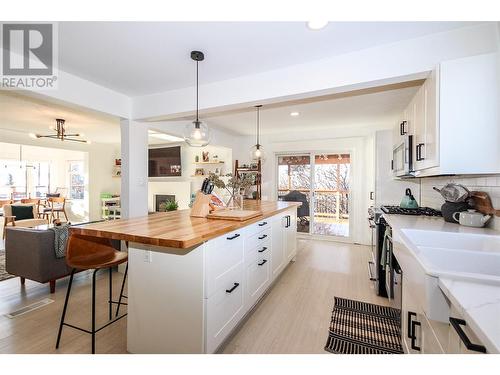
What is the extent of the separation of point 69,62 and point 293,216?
3185 mm

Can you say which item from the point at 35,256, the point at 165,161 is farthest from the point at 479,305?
the point at 165,161

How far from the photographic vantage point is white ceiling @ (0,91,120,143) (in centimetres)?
333

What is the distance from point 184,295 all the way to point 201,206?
2.93ft

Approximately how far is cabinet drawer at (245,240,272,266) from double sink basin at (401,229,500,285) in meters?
1.20

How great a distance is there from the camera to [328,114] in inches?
156

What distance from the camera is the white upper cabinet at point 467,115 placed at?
1.54 meters

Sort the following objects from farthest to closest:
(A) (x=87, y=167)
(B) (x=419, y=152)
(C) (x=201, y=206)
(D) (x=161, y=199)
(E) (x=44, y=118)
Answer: (D) (x=161, y=199)
(A) (x=87, y=167)
(E) (x=44, y=118)
(C) (x=201, y=206)
(B) (x=419, y=152)

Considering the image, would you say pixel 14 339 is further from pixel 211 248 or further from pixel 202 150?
pixel 202 150

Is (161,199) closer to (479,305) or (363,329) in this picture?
(363,329)

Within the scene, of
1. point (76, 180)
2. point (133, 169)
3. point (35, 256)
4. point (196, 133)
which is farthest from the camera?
point (76, 180)

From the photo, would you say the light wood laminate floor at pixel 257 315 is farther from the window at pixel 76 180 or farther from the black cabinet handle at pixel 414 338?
the window at pixel 76 180

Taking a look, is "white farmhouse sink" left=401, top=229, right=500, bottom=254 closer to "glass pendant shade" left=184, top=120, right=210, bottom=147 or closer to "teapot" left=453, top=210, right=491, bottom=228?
"teapot" left=453, top=210, right=491, bottom=228

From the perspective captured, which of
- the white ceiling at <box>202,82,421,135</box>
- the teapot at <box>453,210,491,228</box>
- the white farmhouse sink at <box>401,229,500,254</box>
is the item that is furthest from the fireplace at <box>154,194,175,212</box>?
the teapot at <box>453,210,491,228</box>
